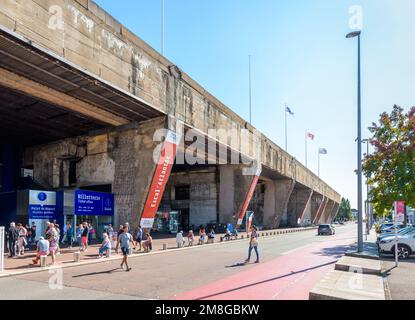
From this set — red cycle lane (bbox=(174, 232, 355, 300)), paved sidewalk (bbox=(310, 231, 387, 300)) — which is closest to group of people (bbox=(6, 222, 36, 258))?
red cycle lane (bbox=(174, 232, 355, 300))

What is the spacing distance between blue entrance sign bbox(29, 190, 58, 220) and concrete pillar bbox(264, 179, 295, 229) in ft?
141

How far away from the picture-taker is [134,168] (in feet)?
92.2

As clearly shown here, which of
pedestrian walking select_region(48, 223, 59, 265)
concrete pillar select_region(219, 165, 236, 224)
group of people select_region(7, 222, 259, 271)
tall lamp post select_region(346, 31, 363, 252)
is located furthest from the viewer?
concrete pillar select_region(219, 165, 236, 224)

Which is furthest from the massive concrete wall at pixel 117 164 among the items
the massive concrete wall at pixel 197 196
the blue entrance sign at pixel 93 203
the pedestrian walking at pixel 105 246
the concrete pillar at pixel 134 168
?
the massive concrete wall at pixel 197 196

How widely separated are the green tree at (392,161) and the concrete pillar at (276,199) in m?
30.3

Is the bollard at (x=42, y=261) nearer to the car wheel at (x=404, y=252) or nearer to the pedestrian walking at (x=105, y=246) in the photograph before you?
the pedestrian walking at (x=105, y=246)

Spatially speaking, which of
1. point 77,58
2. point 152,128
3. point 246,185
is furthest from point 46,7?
point 246,185

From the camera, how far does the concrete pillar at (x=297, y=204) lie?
77062mm

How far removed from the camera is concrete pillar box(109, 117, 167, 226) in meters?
27.0

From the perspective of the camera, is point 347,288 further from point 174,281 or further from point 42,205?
point 42,205

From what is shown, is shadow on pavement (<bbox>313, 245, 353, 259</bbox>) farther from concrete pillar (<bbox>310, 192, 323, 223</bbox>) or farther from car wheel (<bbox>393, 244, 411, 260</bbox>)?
concrete pillar (<bbox>310, 192, 323, 223</bbox>)

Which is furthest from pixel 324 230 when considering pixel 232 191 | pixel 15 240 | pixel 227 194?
pixel 15 240

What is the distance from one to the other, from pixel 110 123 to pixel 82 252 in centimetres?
1147

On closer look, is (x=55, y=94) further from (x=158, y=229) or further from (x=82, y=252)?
(x=158, y=229)
